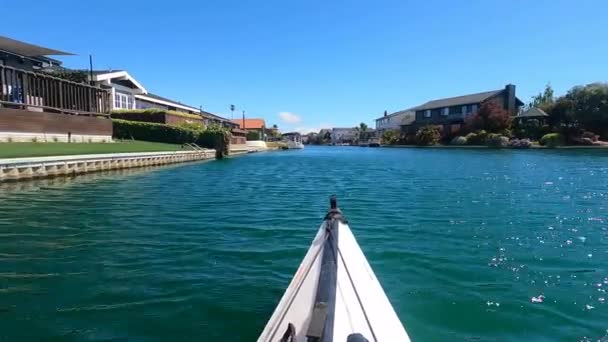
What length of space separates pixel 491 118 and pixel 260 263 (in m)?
83.3

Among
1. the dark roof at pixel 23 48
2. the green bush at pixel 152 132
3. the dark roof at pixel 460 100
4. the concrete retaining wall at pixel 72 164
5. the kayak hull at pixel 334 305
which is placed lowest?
the kayak hull at pixel 334 305

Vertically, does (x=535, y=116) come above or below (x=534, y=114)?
below

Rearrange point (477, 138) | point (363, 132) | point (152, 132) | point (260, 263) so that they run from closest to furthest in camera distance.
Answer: point (260, 263), point (152, 132), point (477, 138), point (363, 132)

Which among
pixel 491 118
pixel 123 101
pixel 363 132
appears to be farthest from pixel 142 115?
pixel 363 132

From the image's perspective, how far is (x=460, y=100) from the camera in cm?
9738

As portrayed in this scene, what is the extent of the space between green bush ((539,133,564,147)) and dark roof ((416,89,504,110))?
21.3 meters

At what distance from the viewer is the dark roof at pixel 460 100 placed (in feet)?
291

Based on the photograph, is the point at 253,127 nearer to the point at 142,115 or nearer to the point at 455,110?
the point at 455,110

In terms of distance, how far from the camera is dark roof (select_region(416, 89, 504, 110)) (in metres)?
88.8

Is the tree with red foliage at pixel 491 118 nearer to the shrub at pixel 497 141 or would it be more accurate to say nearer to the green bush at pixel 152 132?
the shrub at pixel 497 141

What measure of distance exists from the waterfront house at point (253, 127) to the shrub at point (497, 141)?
205 ft

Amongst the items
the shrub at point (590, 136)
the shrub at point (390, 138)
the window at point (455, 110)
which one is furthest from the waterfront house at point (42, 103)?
the shrub at point (390, 138)

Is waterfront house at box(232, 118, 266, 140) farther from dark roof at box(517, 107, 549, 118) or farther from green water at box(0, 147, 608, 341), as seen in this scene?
green water at box(0, 147, 608, 341)

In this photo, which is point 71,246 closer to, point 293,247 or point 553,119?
point 293,247
